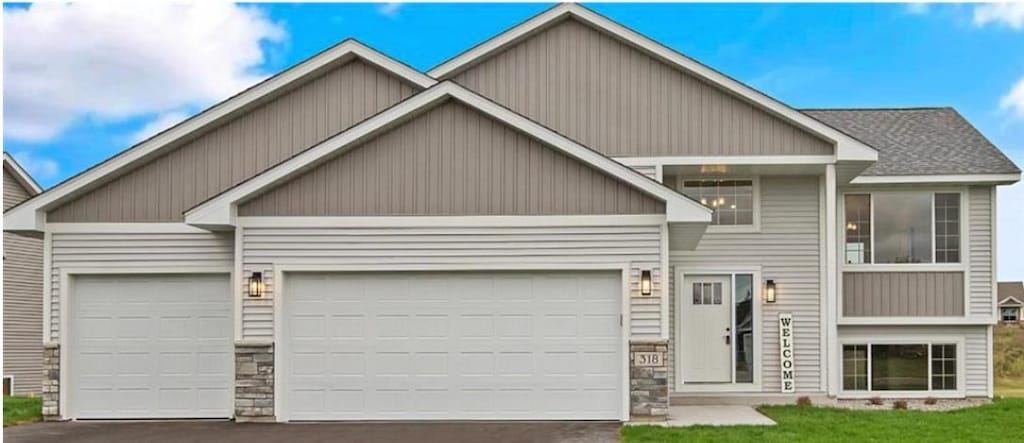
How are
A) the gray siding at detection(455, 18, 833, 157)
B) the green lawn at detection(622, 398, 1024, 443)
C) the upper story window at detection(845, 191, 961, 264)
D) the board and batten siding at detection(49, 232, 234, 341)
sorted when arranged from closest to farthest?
the green lawn at detection(622, 398, 1024, 443), the board and batten siding at detection(49, 232, 234, 341), the gray siding at detection(455, 18, 833, 157), the upper story window at detection(845, 191, 961, 264)

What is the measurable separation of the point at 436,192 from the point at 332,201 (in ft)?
4.23

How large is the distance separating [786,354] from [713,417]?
2.82 m

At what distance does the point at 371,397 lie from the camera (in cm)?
1159

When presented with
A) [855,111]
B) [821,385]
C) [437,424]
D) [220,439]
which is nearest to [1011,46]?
[855,111]

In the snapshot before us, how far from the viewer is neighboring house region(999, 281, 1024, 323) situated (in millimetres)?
55656

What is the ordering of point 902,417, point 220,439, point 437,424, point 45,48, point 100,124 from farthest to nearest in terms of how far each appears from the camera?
point 100,124 < point 45,48 < point 902,417 < point 437,424 < point 220,439

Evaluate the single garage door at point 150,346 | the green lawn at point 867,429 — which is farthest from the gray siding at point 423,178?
the green lawn at point 867,429

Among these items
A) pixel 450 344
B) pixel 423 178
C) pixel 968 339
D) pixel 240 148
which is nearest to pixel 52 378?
pixel 240 148

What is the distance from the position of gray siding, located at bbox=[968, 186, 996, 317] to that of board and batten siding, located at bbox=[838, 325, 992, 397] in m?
0.43

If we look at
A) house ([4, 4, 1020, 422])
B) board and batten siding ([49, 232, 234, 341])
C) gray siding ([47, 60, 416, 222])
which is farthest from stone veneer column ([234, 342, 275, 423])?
gray siding ([47, 60, 416, 222])

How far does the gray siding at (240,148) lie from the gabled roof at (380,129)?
1448 mm

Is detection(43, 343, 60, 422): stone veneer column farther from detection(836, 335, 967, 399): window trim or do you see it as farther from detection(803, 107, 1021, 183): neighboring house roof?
detection(803, 107, 1021, 183): neighboring house roof

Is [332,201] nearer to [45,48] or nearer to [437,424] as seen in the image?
[437,424]

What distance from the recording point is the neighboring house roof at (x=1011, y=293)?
183ft
